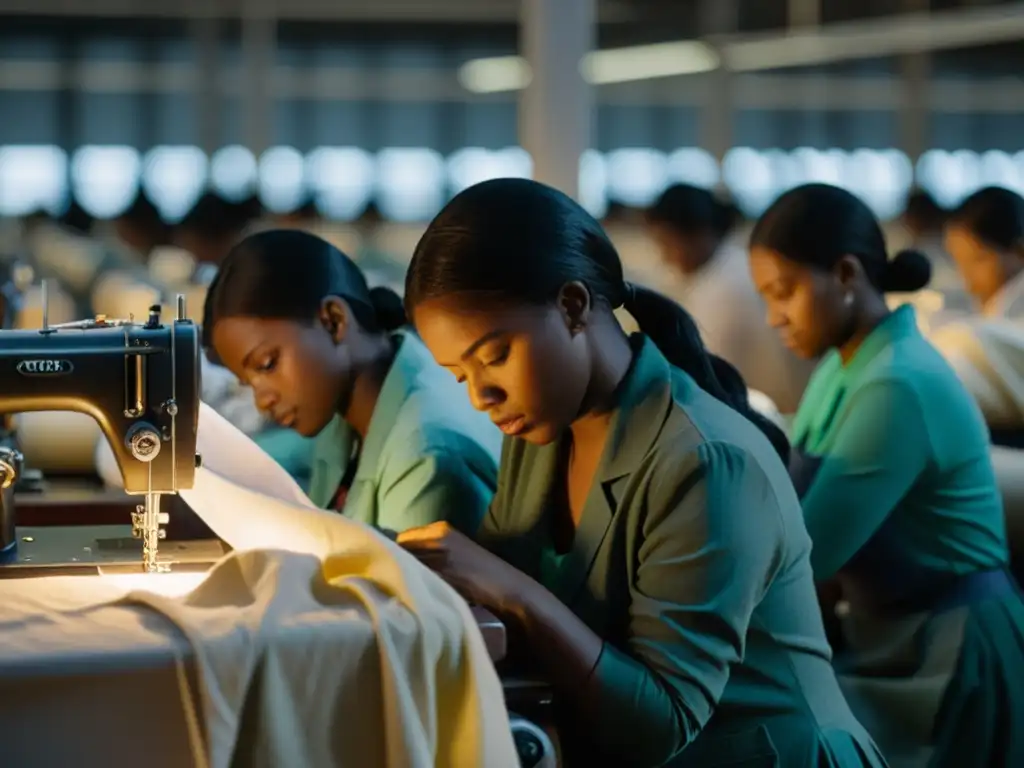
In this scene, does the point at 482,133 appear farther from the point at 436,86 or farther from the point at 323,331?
the point at 323,331

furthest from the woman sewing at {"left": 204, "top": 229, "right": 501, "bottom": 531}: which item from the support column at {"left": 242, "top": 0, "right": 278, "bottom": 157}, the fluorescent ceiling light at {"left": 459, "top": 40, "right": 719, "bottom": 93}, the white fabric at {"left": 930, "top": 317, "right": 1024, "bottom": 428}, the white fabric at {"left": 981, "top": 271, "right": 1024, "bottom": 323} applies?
the support column at {"left": 242, "top": 0, "right": 278, "bottom": 157}

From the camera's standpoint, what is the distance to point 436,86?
13734mm

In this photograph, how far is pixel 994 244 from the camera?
14.9 feet

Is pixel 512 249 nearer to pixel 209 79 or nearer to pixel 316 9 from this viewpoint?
pixel 209 79

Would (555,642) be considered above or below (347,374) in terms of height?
below

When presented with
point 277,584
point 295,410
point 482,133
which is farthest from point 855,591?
point 482,133

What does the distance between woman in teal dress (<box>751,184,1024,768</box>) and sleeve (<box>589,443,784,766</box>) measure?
0.79 meters

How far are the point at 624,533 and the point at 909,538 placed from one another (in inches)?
36.7

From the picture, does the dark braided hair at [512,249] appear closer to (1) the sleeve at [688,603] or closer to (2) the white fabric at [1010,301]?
(1) the sleeve at [688,603]

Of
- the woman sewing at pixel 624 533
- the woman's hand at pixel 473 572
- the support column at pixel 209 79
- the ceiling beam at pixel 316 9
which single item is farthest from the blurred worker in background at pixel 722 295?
the ceiling beam at pixel 316 9

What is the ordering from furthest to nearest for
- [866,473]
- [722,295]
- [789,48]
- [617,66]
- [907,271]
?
[617,66] → [789,48] → [722,295] → [907,271] → [866,473]

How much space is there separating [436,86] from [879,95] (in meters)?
4.10

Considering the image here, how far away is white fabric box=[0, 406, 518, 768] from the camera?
4.00ft

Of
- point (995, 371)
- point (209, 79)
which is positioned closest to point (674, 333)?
point (995, 371)
